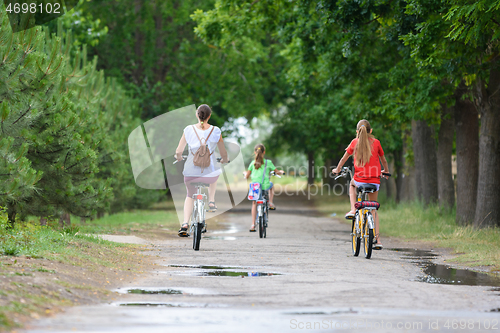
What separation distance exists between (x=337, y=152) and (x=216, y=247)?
93.0ft

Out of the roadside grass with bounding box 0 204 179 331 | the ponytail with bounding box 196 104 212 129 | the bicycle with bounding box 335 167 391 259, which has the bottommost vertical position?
the roadside grass with bounding box 0 204 179 331

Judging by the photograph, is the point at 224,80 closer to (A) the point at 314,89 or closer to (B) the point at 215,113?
(B) the point at 215,113

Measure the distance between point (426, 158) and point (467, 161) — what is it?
172 inches

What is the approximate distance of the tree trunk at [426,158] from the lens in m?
20.5

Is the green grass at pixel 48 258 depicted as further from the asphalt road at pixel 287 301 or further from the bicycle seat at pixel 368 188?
the bicycle seat at pixel 368 188

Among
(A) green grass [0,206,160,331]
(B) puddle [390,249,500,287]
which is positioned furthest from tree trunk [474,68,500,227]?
(A) green grass [0,206,160,331]

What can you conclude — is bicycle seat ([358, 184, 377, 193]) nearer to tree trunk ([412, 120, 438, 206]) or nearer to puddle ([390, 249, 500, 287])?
puddle ([390, 249, 500, 287])

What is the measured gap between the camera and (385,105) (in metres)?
17.9

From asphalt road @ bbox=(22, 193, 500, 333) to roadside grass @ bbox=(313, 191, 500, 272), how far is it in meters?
1.19

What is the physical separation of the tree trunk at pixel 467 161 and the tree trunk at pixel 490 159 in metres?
1.09

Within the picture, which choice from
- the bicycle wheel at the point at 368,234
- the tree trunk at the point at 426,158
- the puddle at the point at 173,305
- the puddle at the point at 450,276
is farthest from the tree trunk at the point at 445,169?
the puddle at the point at 173,305

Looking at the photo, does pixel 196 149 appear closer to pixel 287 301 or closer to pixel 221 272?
pixel 221 272

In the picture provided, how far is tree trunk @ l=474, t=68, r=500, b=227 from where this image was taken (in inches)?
567

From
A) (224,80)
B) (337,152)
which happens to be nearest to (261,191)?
(224,80)
